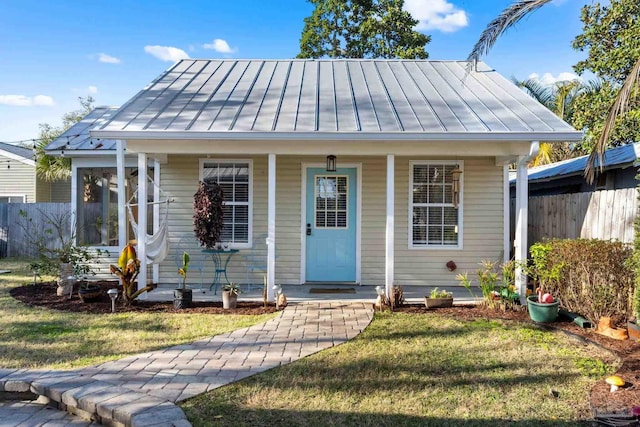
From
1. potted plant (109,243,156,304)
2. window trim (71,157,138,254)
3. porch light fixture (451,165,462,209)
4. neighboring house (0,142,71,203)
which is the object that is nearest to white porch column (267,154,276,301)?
potted plant (109,243,156,304)

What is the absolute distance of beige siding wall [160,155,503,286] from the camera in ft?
25.9

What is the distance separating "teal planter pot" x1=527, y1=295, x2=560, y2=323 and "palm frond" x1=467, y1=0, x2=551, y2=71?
10.7 feet

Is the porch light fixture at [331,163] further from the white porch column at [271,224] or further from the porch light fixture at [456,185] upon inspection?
the porch light fixture at [456,185]

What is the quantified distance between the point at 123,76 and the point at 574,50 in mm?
14829

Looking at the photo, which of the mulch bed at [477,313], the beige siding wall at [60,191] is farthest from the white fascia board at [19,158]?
the mulch bed at [477,313]

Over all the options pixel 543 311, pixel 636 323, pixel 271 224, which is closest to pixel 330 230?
pixel 271 224

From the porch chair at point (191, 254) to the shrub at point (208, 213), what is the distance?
4.18ft

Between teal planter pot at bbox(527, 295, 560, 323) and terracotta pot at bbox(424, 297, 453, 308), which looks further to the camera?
terracotta pot at bbox(424, 297, 453, 308)

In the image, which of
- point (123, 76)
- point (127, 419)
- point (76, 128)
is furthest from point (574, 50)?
point (123, 76)

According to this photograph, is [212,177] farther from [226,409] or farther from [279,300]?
[226,409]

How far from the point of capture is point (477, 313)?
590 centimetres

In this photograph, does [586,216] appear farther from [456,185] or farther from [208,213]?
[208,213]

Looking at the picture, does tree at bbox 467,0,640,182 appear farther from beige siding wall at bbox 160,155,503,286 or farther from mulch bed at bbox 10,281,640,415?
mulch bed at bbox 10,281,640,415

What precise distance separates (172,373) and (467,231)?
5.77 meters
